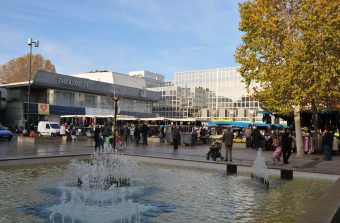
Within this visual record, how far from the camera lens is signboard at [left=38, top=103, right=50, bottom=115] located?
187ft

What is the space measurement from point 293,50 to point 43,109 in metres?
44.1

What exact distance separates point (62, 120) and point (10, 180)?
46.8 m

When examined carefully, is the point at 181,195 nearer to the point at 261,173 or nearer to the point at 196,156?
the point at 261,173

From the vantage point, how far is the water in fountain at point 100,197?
791 cm

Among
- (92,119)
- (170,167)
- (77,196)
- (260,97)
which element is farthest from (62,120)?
(77,196)

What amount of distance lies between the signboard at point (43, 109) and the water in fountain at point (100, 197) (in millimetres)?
44632

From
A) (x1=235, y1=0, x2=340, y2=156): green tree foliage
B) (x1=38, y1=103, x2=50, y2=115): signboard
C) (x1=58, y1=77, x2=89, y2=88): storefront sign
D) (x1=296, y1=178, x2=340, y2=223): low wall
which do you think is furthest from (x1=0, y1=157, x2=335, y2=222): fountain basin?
(x1=58, y1=77, x2=89, y2=88): storefront sign

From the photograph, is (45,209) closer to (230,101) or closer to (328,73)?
(328,73)

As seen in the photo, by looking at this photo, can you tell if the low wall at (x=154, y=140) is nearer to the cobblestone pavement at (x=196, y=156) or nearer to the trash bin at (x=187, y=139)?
the trash bin at (x=187, y=139)

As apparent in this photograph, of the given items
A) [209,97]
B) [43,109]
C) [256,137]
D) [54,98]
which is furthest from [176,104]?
[256,137]

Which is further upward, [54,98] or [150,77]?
[150,77]

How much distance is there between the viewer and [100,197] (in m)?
10.2

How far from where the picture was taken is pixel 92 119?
175 feet

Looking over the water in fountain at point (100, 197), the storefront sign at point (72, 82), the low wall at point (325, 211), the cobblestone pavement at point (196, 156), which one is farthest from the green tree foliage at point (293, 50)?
the storefront sign at point (72, 82)
